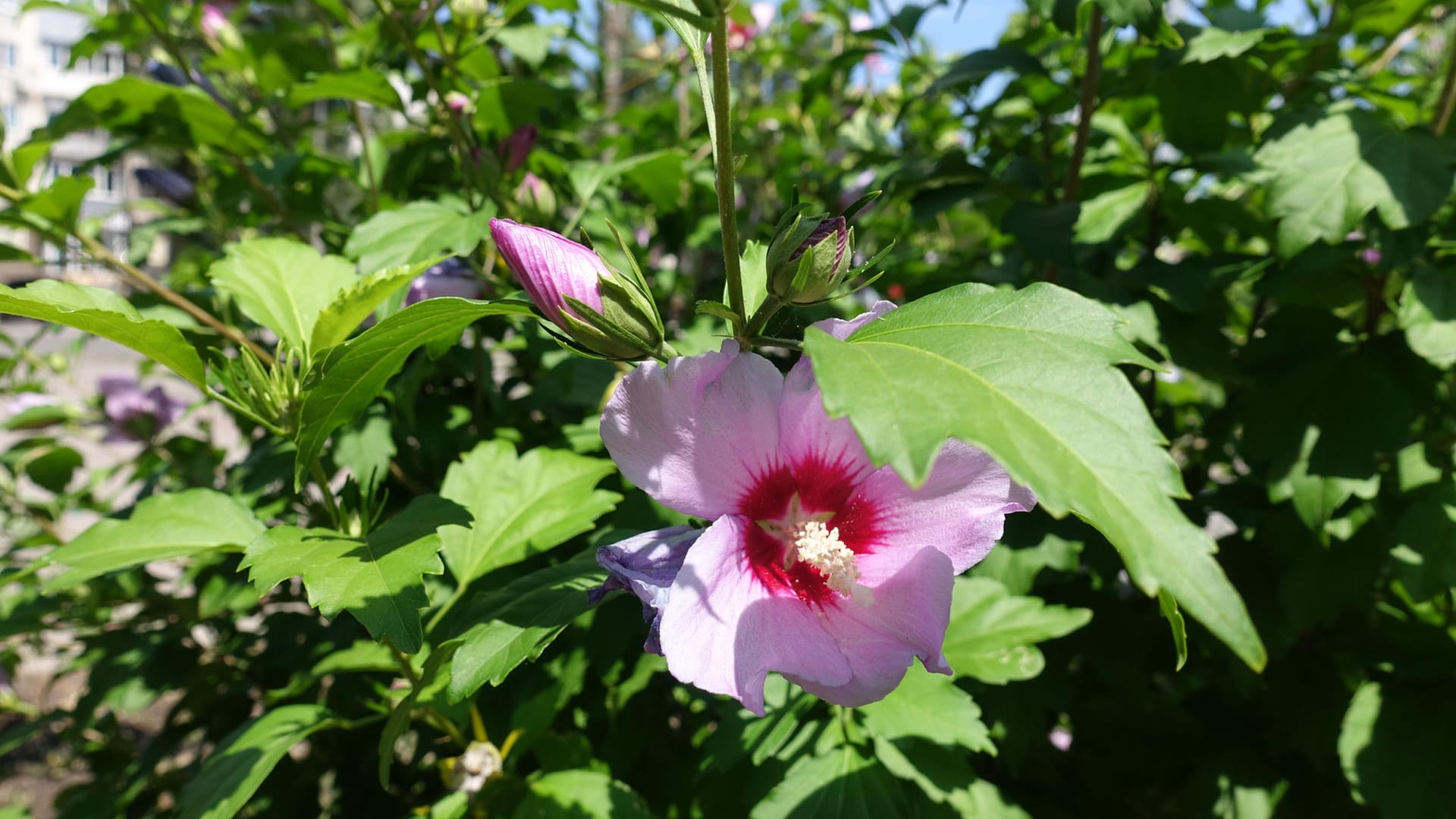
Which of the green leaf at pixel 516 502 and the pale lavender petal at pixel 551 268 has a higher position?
the pale lavender petal at pixel 551 268

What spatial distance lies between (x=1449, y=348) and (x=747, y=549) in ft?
4.25

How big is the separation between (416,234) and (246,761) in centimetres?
81

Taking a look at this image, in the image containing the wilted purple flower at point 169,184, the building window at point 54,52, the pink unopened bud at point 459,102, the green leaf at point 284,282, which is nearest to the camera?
the green leaf at point 284,282

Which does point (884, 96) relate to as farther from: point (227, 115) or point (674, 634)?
point (674, 634)


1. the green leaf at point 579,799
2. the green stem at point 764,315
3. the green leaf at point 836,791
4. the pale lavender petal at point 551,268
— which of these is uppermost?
the pale lavender petal at point 551,268

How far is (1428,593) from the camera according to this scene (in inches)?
56.3

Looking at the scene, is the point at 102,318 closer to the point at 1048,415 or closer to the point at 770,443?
the point at 770,443

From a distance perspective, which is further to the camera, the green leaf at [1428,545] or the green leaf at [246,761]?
the green leaf at [1428,545]

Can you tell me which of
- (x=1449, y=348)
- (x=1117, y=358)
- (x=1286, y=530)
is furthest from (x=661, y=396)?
(x=1286, y=530)

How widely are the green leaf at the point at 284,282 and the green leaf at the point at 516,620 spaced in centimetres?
44

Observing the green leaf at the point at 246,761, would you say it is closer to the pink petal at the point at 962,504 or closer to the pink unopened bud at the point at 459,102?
the pink petal at the point at 962,504

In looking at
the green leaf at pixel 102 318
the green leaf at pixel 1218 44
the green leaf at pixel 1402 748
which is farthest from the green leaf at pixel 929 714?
the green leaf at pixel 1218 44

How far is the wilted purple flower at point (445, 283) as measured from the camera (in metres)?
1.40

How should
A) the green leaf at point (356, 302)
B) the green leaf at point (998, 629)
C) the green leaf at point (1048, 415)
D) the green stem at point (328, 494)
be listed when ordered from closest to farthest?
the green leaf at point (1048, 415) < the green leaf at point (356, 302) < the green stem at point (328, 494) < the green leaf at point (998, 629)
